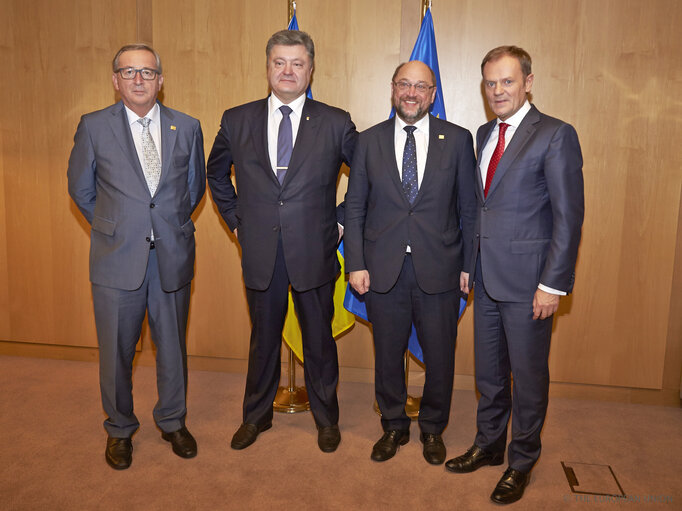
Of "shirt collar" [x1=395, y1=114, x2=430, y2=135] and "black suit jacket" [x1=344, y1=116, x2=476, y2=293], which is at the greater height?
"shirt collar" [x1=395, y1=114, x2=430, y2=135]

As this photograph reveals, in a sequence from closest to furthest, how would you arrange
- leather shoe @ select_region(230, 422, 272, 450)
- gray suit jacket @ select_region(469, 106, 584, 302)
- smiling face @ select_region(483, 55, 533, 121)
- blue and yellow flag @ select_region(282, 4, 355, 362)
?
gray suit jacket @ select_region(469, 106, 584, 302) → smiling face @ select_region(483, 55, 533, 121) → leather shoe @ select_region(230, 422, 272, 450) → blue and yellow flag @ select_region(282, 4, 355, 362)

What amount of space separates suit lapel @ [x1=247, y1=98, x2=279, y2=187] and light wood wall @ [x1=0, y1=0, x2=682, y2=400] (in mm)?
1082

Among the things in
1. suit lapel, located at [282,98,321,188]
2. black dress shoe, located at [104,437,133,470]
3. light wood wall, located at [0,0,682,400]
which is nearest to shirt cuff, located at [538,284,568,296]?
suit lapel, located at [282,98,321,188]

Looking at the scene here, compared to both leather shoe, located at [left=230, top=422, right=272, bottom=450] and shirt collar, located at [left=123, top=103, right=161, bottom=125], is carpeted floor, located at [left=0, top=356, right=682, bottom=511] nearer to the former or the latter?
leather shoe, located at [left=230, top=422, right=272, bottom=450]

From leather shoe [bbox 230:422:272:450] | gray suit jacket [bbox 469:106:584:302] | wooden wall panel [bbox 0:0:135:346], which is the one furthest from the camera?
wooden wall panel [bbox 0:0:135:346]

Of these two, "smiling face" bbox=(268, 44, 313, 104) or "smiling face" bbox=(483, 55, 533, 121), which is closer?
"smiling face" bbox=(483, 55, 533, 121)

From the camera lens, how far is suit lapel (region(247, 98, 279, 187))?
2.96m

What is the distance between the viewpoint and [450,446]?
329 cm

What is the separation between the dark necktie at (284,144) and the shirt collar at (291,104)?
0.03 metres

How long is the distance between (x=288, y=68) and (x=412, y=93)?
0.65 m

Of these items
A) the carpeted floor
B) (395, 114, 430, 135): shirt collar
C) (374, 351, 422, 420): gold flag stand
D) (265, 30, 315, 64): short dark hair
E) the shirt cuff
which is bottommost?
the carpeted floor

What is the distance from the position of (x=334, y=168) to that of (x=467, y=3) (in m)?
1.66

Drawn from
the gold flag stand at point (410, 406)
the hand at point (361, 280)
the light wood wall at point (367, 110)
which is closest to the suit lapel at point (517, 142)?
the hand at point (361, 280)

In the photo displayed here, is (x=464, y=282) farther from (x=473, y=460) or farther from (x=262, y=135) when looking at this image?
(x=262, y=135)
